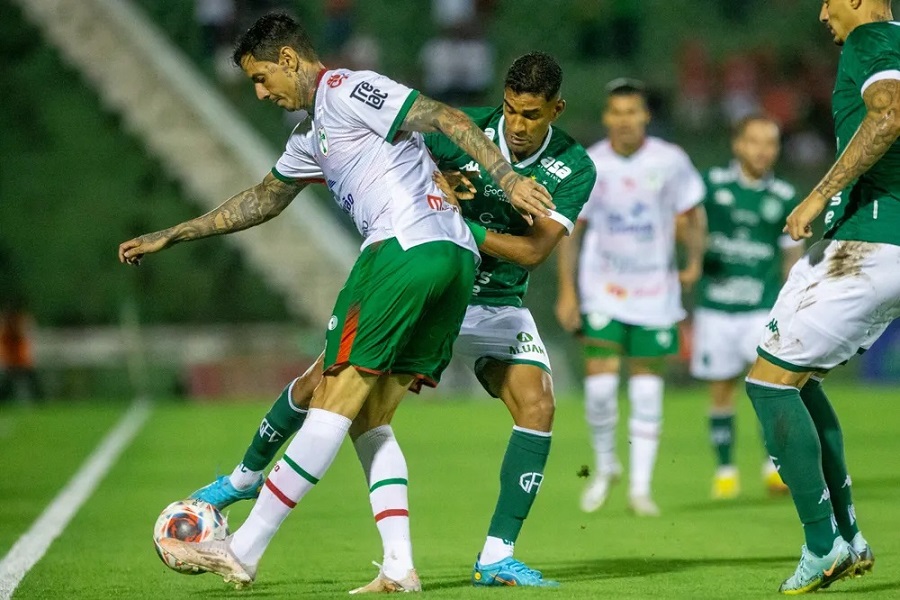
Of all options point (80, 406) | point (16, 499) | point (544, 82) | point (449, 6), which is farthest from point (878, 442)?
point (449, 6)

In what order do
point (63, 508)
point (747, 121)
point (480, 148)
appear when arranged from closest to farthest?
point (480, 148)
point (63, 508)
point (747, 121)

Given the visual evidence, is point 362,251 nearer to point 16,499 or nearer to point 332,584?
point 332,584

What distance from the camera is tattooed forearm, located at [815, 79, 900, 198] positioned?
5.38m

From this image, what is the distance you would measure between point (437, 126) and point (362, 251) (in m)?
0.56

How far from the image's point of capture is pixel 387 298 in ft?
18.4

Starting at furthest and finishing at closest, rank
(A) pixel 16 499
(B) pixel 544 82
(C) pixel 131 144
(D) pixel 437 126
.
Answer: (C) pixel 131 144 → (A) pixel 16 499 → (B) pixel 544 82 → (D) pixel 437 126

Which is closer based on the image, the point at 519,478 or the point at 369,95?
the point at 369,95

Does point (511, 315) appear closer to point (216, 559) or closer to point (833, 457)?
point (833, 457)

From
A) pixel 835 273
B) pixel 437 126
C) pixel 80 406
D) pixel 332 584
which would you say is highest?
pixel 437 126

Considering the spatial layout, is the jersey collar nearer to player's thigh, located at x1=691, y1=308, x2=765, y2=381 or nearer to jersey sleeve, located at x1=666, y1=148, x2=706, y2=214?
jersey sleeve, located at x1=666, y1=148, x2=706, y2=214

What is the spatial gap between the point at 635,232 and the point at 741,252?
117 cm

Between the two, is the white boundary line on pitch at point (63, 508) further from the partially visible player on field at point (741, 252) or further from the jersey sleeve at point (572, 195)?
the partially visible player on field at point (741, 252)

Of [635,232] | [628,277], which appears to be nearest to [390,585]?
[628,277]

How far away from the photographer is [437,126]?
18.3 ft
